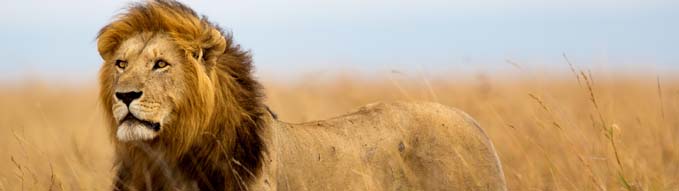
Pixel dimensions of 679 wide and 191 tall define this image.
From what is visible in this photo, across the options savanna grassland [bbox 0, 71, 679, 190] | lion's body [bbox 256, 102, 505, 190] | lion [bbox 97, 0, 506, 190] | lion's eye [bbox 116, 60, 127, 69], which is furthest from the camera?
savanna grassland [bbox 0, 71, 679, 190]

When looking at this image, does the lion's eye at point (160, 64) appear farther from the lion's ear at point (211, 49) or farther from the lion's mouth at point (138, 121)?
the lion's mouth at point (138, 121)

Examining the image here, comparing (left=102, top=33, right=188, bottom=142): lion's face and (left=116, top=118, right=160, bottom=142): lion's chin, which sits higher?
(left=102, top=33, right=188, bottom=142): lion's face

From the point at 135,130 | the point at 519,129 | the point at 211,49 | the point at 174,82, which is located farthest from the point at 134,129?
the point at 519,129

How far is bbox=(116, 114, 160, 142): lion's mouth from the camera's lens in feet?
16.1

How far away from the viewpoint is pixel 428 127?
598 centimetres

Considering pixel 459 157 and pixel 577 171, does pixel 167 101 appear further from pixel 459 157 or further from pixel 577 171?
pixel 577 171

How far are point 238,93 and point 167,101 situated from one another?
0.41m

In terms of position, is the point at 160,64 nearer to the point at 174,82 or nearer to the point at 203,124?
the point at 174,82

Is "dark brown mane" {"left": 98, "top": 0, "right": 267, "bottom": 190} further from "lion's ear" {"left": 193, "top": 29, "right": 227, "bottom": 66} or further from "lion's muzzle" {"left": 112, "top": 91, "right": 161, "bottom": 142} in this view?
"lion's muzzle" {"left": 112, "top": 91, "right": 161, "bottom": 142}

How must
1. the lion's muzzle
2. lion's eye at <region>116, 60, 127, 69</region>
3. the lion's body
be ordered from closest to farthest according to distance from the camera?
the lion's muzzle < lion's eye at <region>116, 60, 127, 69</region> < the lion's body

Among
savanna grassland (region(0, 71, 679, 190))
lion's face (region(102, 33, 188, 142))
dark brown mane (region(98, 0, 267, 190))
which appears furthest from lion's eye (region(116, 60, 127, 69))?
savanna grassland (region(0, 71, 679, 190))

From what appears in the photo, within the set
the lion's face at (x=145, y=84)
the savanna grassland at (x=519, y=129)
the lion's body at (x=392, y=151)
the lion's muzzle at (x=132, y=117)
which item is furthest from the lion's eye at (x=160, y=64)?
the savanna grassland at (x=519, y=129)

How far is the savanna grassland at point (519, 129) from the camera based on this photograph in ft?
22.2

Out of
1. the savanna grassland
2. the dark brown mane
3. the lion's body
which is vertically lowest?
the savanna grassland
